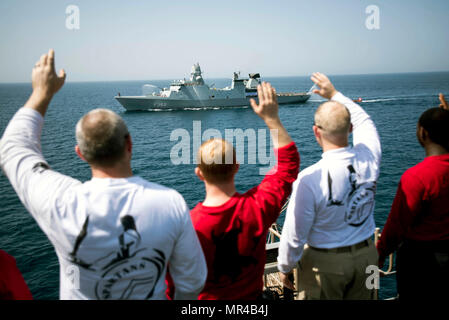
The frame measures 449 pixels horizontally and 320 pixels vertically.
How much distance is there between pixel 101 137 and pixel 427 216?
2476 mm

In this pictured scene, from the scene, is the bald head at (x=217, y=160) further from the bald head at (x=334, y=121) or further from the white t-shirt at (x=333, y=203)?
the bald head at (x=334, y=121)

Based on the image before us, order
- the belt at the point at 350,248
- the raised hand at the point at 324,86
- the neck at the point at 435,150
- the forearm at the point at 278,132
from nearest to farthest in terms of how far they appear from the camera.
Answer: the forearm at the point at 278,132, the belt at the point at 350,248, the neck at the point at 435,150, the raised hand at the point at 324,86

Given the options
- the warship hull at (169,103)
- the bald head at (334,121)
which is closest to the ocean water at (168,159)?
the warship hull at (169,103)

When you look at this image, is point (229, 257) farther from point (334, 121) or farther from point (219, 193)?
point (334, 121)

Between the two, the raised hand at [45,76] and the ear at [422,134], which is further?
the ear at [422,134]

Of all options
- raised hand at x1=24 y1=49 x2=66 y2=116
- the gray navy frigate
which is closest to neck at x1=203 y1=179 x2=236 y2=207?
raised hand at x1=24 y1=49 x2=66 y2=116

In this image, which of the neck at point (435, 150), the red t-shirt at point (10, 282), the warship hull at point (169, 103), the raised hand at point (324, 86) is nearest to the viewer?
the red t-shirt at point (10, 282)

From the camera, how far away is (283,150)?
2.01 m

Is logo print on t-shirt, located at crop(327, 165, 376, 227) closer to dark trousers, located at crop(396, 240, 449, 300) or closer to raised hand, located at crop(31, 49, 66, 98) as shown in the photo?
dark trousers, located at crop(396, 240, 449, 300)

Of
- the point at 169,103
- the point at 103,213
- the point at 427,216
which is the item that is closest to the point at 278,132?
the point at 103,213

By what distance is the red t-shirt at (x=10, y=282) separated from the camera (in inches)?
61.7

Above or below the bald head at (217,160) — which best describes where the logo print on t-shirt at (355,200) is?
below
